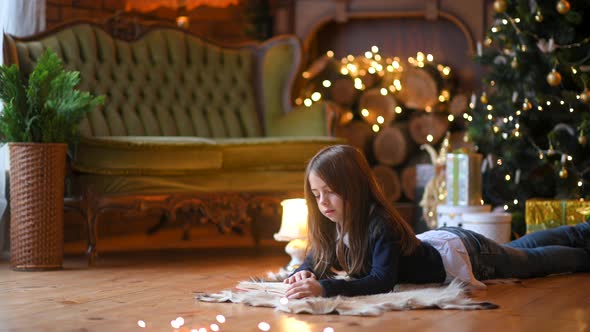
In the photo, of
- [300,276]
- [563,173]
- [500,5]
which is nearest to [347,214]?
[300,276]

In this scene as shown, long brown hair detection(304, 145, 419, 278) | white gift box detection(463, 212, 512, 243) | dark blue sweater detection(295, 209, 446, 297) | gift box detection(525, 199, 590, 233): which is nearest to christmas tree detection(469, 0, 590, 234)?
gift box detection(525, 199, 590, 233)

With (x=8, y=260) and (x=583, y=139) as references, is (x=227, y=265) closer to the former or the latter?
(x=8, y=260)

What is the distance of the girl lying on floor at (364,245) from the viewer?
252 centimetres

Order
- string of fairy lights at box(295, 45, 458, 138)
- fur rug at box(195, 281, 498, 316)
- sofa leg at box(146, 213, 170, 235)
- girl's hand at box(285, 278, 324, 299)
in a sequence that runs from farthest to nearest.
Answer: string of fairy lights at box(295, 45, 458, 138) < sofa leg at box(146, 213, 170, 235) < girl's hand at box(285, 278, 324, 299) < fur rug at box(195, 281, 498, 316)

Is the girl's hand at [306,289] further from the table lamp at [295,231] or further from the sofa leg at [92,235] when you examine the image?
the sofa leg at [92,235]

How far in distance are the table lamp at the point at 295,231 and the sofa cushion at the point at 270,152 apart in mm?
542

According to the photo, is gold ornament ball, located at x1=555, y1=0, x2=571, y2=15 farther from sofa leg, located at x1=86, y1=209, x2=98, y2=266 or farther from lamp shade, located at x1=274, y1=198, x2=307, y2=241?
sofa leg, located at x1=86, y1=209, x2=98, y2=266

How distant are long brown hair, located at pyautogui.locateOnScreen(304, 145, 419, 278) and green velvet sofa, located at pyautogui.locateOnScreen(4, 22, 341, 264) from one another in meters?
1.25

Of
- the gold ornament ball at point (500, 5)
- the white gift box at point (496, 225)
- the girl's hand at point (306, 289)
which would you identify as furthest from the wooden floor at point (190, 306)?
the gold ornament ball at point (500, 5)

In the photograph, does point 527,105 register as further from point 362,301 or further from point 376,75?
point 362,301

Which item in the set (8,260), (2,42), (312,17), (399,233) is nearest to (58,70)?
(2,42)

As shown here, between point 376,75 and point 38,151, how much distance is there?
8.45 feet

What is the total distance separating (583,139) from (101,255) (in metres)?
2.20

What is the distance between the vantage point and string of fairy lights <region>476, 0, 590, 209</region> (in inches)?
160
